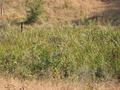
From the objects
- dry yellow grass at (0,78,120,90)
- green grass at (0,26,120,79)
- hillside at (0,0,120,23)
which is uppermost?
dry yellow grass at (0,78,120,90)

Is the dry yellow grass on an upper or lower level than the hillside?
upper

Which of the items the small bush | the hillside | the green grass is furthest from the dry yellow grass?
the hillside

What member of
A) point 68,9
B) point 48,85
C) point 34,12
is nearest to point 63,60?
point 48,85

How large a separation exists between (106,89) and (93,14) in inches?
947

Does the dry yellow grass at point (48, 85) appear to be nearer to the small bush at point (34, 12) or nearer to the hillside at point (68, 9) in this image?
the small bush at point (34, 12)

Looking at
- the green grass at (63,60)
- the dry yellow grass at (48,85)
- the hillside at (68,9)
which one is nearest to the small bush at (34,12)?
the hillside at (68,9)

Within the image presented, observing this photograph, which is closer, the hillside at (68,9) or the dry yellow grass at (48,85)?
the dry yellow grass at (48,85)

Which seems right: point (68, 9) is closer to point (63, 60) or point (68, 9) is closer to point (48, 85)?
point (63, 60)

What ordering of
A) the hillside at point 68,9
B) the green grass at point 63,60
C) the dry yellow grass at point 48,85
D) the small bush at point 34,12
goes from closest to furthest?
the dry yellow grass at point 48,85, the green grass at point 63,60, the small bush at point 34,12, the hillside at point 68,9

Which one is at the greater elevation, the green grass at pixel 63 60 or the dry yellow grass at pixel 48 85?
the dry yellow grass at pixel 48 85

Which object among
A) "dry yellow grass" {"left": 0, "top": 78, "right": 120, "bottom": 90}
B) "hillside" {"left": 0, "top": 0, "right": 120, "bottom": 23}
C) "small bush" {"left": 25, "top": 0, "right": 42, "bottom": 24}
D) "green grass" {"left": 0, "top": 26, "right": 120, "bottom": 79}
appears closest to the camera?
"dry yellow grass" {"left": 0, "top": 78, "right": 120, "bottom": 90}

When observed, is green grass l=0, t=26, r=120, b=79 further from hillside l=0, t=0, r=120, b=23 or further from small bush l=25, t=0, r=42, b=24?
hillside l=0, t=0, r=120, b=23

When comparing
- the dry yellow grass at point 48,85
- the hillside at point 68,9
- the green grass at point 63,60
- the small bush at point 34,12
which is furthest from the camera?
the hillside at point 68,9

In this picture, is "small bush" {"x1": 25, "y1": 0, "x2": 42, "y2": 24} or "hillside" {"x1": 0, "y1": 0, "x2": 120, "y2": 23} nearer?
"small bush" {"x1": 25, "y1": 0, "x2": 42, "y2": 24}
